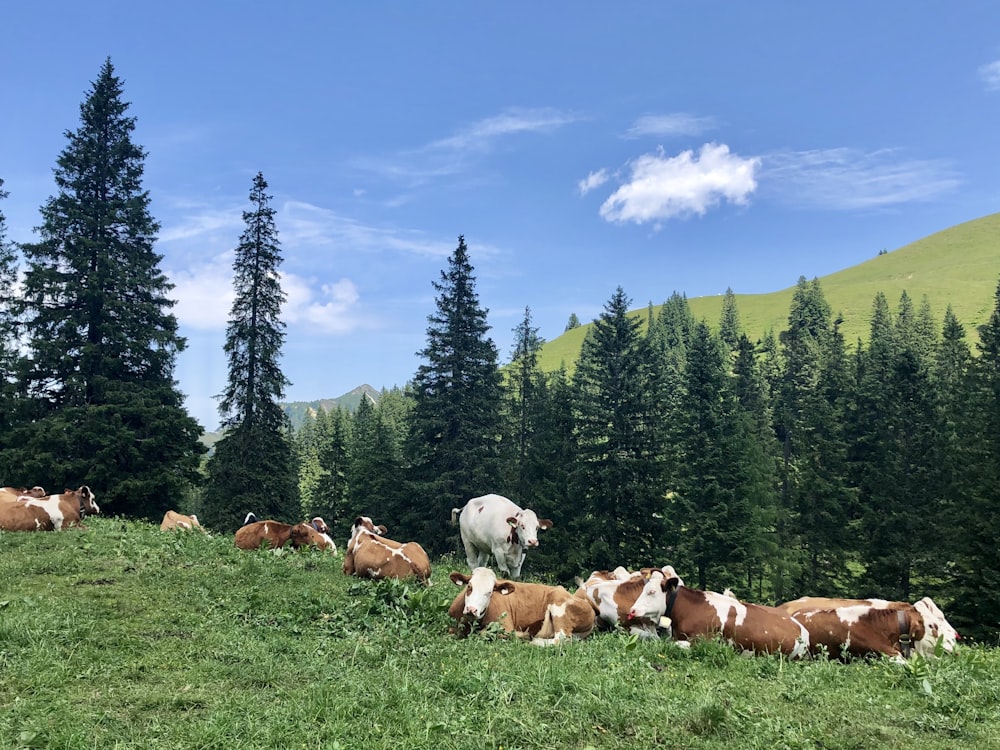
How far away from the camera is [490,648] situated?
312 inches

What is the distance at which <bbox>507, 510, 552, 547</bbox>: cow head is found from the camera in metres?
14.7

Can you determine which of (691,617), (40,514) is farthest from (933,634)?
(40,514)

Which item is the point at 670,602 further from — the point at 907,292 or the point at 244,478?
the point at 907,292

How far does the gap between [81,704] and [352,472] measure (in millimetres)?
54691

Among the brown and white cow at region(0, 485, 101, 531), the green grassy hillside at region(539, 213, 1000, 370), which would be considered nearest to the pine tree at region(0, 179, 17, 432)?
the brown and white cow at region(0, 485, 101, 531)

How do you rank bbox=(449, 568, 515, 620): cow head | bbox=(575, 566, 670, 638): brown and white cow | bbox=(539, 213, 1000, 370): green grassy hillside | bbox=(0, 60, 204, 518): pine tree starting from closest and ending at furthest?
bbox=(449, 568, 515, 620): cow head
bbox=(575, 566, 670, 638): brown and white cow
bbox=(0, 60, 204, 518): pine tree
bbox=(539, 213, 1000, 370): green grassy hillside

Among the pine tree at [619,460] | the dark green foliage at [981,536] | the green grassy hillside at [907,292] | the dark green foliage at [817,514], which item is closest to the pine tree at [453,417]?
the pine tree at [619,460]

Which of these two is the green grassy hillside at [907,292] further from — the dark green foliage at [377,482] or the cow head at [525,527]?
the cow head at [525,527]

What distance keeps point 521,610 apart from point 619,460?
28.3 m

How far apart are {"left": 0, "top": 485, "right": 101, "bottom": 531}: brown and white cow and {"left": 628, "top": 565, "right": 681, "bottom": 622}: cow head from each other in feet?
43.6

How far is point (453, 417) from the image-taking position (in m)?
39.8

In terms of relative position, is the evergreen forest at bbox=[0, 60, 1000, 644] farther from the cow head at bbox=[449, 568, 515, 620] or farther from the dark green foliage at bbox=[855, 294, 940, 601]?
the cow head at bbox=[449, 568, 515, 620]

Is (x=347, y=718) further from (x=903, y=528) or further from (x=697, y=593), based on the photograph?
(x=903, y=528)

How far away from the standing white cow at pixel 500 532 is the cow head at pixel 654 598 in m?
4.54
